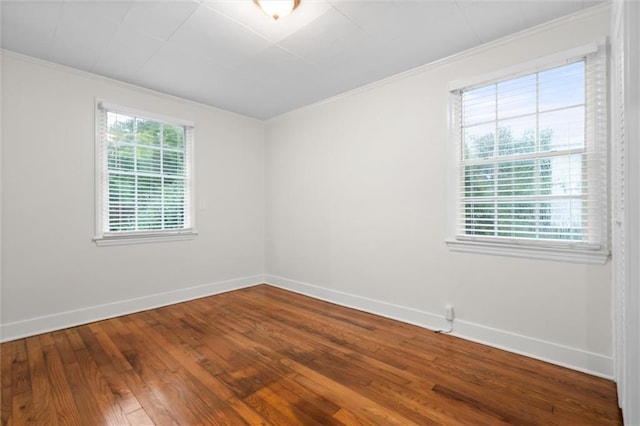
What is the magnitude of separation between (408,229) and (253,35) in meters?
2.39

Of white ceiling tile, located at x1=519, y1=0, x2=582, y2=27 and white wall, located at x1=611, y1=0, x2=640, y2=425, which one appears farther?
white ceiling tile, located at x1=519, y1=0, x2=582, y2=27

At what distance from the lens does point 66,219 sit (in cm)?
315

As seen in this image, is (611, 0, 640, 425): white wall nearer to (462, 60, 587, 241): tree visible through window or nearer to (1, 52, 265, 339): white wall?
(462, 60, 587, 241): tree visible through window

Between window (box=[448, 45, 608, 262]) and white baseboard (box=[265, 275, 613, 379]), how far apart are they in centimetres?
Answer: 71

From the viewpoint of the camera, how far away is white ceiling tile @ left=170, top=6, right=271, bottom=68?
2.37 metres

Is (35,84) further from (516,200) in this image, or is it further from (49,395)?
(516,200)

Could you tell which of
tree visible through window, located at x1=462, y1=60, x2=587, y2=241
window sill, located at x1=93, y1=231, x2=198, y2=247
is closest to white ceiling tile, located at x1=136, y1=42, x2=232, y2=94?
window sill, located at x1=93, y1=231, x2=198, y2=247

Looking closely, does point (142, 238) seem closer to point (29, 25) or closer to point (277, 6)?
point (29, 25)

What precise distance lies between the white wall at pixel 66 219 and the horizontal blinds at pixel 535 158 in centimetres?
342

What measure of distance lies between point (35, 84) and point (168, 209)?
1781mm

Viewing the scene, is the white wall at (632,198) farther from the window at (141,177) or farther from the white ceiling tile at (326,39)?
the window at (141,177)

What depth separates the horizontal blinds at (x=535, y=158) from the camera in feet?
7.40

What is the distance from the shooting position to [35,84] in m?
2.97

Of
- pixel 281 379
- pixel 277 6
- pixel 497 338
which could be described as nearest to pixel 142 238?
pixel 281 379
